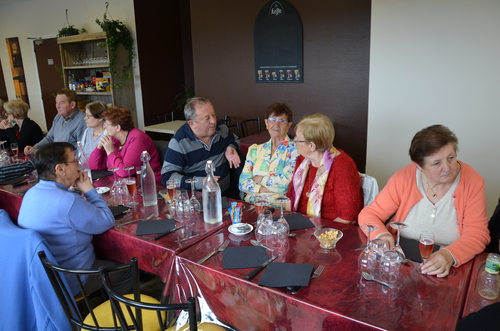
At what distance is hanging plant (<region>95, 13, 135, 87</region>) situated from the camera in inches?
226

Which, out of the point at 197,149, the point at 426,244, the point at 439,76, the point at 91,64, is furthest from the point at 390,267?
the point at 91,64

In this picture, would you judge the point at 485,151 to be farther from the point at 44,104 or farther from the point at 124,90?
the point at 44,104

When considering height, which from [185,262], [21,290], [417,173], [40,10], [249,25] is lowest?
[21,290]

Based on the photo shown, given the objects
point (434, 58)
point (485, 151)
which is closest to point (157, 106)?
point (434, 58)

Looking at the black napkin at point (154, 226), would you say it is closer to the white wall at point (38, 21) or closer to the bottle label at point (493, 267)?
the bottle label at point (493, 267)

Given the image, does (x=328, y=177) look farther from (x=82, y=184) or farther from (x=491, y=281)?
(x=82, y=184)

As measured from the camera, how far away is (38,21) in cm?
748

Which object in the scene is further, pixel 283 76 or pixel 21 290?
pixel 283 76

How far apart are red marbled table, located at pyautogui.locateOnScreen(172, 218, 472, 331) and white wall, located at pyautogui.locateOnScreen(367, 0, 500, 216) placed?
7.41ft

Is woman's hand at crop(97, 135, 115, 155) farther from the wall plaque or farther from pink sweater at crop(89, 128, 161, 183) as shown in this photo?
the wall plaque

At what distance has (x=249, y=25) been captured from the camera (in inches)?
205

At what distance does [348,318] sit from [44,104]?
8.53 m

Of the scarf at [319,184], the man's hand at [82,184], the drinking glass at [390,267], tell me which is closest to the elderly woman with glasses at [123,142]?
the man's hand at [82,184]

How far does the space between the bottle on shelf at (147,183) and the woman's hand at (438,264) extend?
1511mm
